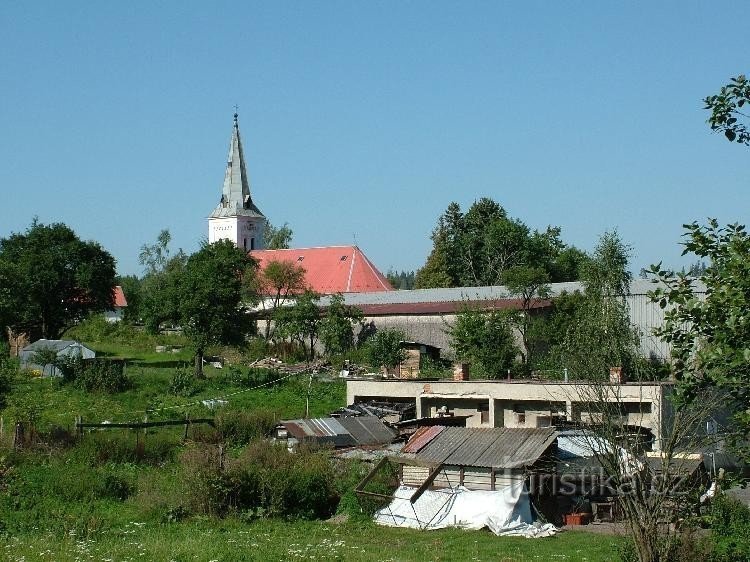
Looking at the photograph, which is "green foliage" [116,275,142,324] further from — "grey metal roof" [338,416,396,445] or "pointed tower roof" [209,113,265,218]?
"grey metal roof" [338,416,396,445]

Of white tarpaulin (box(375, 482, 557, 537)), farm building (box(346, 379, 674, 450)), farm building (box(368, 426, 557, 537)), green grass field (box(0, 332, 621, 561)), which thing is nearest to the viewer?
green grass field (box(0, 332, 621, 561))

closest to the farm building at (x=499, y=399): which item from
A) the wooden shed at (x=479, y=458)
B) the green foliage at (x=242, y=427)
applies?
the wooden shed at (x=479, y=458)

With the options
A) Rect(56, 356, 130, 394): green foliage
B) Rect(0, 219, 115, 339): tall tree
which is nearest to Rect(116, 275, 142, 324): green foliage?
Rect(0, 219, 115, 339): tall tree

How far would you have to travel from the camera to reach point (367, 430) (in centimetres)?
2684

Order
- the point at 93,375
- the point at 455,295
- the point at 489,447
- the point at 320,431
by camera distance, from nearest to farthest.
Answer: the point at 489,447
the point at 320,431
the point at 93,375
the point at 455,295

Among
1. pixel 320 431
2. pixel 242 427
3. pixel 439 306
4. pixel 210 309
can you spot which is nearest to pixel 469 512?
pixel 320 431

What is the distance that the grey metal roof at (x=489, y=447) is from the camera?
1939cm

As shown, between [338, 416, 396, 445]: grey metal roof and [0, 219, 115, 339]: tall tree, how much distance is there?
930 inches

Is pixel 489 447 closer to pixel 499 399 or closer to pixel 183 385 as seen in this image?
pixel 499 399

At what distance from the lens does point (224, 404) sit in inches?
1240

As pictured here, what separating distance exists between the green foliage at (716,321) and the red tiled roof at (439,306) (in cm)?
3135

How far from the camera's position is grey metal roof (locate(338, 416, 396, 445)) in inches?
1034

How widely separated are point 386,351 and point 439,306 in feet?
22.0

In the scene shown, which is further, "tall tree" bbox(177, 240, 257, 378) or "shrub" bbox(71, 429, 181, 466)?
"tall tree" bbox(177, 240, 257, 378)
